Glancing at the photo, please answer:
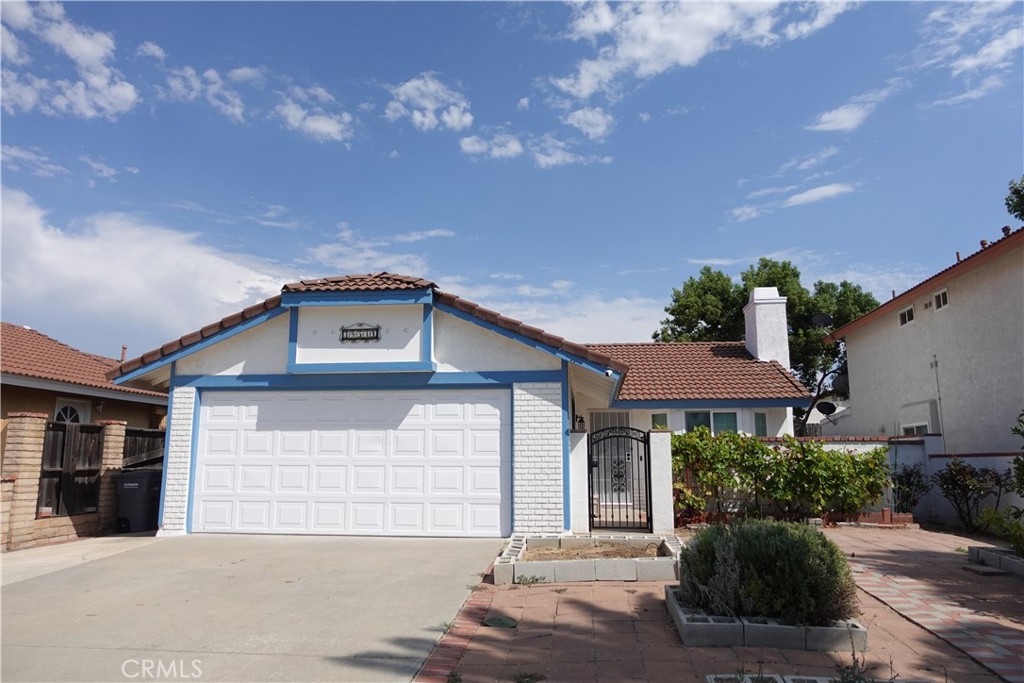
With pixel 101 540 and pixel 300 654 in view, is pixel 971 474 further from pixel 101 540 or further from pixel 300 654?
pixel 101 540

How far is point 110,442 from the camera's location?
12055 mm

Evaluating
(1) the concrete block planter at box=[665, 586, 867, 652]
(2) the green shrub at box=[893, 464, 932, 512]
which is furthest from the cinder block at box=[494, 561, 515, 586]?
(2) the green shrub at box=[893, 464, 932, 512]

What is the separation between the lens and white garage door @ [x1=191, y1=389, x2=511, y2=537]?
10844 millimetres

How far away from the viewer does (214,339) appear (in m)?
11.4

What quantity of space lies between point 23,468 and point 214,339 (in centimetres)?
333

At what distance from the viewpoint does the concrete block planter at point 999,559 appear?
7.98m

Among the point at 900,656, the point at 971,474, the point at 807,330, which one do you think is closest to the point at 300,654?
the point at 900,656

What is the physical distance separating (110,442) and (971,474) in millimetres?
15905

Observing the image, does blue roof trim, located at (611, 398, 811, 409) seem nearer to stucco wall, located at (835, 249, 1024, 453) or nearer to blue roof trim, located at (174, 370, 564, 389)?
stucco wall, located at (835, 249, 1024, 453)

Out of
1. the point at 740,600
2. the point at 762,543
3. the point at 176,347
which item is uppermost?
the point at 176,347

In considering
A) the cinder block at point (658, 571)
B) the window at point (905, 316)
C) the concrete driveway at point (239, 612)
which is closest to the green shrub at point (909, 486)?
the window at point (905, 316)

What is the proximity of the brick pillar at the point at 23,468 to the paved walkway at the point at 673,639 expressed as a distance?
25.2 ft

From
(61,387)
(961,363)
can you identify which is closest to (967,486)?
(961,363)

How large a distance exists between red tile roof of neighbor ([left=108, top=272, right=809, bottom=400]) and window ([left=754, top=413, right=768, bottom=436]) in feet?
2.09
